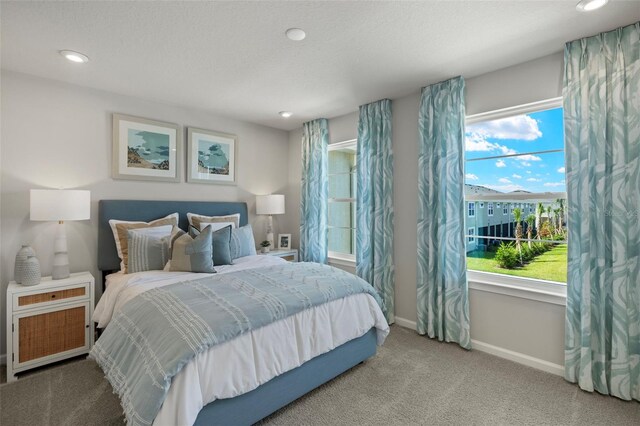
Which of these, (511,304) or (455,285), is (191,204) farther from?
(511,304)

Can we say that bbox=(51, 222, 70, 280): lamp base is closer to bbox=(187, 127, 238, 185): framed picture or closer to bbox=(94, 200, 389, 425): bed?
bbox=(94, 200, 389, 425): bed

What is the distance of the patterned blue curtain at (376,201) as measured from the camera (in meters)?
3.54

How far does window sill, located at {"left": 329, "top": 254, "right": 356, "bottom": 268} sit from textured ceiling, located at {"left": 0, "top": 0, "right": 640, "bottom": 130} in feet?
6.96

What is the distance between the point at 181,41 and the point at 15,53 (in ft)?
4.54

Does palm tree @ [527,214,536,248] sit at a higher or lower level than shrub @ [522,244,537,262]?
higher

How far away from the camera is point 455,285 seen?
9.64ft

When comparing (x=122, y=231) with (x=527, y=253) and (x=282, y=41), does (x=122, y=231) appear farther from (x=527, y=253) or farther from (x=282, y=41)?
(x=527, y=253)

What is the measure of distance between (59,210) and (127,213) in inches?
27.2

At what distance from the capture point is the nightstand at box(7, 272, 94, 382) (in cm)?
237

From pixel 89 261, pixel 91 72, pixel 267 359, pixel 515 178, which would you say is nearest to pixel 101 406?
pixel 267 359

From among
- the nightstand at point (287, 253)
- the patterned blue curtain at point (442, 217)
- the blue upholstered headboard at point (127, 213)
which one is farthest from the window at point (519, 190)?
the blue upholstered headboard at point (127, 213)

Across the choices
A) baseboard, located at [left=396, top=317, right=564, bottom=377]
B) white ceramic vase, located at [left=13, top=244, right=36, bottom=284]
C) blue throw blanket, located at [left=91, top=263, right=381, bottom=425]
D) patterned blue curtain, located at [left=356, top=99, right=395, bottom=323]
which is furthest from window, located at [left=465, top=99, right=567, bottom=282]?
white ceramic vase, located at [left=13, top=244, right=36, bottom=284]

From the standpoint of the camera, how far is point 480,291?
2877 mm

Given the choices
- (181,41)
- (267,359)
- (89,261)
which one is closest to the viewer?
(267,359)
